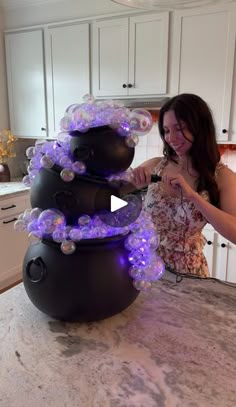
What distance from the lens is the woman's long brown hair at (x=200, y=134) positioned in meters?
1.20

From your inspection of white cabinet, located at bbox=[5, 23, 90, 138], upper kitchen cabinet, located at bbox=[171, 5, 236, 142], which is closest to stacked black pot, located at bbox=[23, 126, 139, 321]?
upper kitchen cabinet, located at bbox=[171, 5, 236, 142]

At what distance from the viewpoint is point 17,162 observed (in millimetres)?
3553

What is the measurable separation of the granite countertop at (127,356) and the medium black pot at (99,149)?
0.38 meters

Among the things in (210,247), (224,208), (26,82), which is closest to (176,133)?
(224,208)

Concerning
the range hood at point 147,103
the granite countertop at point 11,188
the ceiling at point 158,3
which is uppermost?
the ceiling at point 158,3

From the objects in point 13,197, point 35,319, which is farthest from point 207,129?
point 13,197

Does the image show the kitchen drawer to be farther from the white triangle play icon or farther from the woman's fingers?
the white triangle play icon

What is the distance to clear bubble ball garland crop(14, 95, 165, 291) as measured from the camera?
738mm

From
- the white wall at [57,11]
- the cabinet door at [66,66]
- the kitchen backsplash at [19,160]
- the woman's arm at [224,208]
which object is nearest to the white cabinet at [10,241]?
the kitchen backsplash at [19,160]

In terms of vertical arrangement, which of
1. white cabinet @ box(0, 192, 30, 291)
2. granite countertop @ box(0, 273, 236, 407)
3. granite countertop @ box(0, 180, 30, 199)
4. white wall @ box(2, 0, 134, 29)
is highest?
white wall @ box(2, 0, 134, 29)

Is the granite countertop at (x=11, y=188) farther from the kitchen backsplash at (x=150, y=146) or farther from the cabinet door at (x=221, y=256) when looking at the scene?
the cabinet door at (x=221, y=256)
